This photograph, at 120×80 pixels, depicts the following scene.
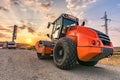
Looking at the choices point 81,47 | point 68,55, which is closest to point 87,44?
point 81,47

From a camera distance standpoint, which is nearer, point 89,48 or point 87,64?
point 89,48

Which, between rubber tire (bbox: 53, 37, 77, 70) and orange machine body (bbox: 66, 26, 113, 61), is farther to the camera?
rubber tire (bbox: 53, 37, 77, 70)

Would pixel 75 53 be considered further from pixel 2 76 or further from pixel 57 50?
pixel 2 76

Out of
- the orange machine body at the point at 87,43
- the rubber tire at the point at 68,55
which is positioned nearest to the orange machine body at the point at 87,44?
the orange machine body at the point at 87,43

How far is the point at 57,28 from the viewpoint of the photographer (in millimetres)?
12312

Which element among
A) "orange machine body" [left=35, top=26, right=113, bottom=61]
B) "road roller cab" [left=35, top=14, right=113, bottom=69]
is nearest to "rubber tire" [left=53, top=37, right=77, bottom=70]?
"road roller cab" [left=35, top=14, right=113, bottom=69]

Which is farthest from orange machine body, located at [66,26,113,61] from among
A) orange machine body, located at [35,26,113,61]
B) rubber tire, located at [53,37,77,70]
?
rubber tire, located at [53,37,77,70]

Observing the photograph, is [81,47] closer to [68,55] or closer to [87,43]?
[87,43]

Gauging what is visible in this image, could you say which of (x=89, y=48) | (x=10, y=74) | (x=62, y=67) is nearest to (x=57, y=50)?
(x=62, y=67)

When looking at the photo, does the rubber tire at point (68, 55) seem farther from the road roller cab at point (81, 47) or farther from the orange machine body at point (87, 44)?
the orange machine body at point (87, 44)

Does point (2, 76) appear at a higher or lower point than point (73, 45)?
lower

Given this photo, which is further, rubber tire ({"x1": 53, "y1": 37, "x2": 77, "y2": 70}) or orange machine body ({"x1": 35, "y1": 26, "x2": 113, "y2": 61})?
rubber tire ({"x1": 53, "y1": 37, "x2": 77, "y2": 70})

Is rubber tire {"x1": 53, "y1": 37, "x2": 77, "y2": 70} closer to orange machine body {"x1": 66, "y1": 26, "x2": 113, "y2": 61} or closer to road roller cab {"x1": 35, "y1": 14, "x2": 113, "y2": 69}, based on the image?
road roller cab {"x1": 35, "y1": 14, "x2": 113, "y2": 69}

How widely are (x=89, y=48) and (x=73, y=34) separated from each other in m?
1.52
